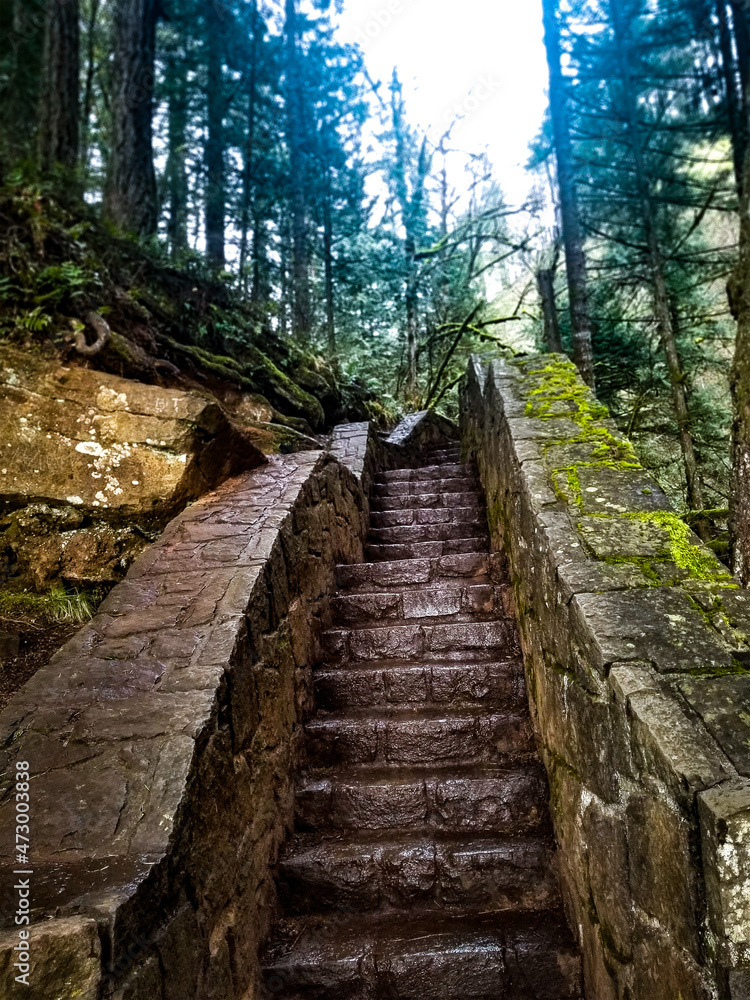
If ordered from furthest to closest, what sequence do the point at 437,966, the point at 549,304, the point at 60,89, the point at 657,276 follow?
the point at 657,276, the point at 549,304, the point at 60,89, the point at 437,966

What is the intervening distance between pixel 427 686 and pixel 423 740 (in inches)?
12.5

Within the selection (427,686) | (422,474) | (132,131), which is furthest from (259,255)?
(427,686)

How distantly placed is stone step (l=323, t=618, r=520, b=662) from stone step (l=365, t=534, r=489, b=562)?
0.90 metres

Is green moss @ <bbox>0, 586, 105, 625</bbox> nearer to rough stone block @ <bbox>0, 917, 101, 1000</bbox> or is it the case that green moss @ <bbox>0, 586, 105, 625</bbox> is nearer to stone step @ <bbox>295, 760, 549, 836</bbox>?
stone step @ <bbox>295, 760, 549, 836</bbox>

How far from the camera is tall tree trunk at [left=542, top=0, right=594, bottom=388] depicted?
800cm

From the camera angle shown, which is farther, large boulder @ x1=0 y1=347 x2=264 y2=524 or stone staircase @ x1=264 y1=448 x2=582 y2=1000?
large boulder @ x1=0 y1=347 x2=264 y2=524

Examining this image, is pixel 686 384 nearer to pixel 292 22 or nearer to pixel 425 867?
pixel 425 867

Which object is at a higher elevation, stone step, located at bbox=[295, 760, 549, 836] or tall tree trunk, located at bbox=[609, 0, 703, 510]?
tall tree trunk, located at bbox=[609, 0, 703, 510]

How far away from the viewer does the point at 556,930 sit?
2080 mm

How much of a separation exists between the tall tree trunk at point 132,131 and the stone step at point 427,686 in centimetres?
626

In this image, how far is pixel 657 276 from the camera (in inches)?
349

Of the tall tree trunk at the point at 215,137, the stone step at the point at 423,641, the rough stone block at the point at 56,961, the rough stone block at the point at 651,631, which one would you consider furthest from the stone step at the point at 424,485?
the tall tree trunk at the point at 215,137

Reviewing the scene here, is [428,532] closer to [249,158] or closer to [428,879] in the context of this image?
[428,879]

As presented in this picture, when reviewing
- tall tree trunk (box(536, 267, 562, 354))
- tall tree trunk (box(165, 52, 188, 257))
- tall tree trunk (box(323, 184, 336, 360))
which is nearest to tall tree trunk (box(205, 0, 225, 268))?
tall tree trunk (box(165, 52, 188, 257))
